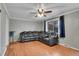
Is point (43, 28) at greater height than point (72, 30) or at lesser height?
greater

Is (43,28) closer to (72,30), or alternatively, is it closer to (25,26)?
(25,26)

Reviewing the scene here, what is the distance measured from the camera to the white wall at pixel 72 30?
367 cm

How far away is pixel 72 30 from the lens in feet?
12.8

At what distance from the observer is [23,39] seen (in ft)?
12.8

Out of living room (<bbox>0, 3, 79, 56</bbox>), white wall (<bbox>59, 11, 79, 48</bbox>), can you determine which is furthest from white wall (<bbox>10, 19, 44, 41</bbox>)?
white wall (<bbox>59, 11, 79, 48</bbox>)

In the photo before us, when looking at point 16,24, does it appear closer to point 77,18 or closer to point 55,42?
point 55,42

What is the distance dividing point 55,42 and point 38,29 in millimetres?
1156

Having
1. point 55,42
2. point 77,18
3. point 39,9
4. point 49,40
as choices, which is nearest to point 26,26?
point 39,9

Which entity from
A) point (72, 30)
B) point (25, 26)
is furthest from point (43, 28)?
point (72, 30)

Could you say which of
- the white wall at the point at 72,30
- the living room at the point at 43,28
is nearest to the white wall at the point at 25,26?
the living room at the point at 43,28

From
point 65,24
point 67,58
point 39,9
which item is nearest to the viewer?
point 67,58

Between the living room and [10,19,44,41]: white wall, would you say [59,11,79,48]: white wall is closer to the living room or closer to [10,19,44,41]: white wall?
the living room

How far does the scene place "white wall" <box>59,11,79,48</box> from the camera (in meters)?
3.67

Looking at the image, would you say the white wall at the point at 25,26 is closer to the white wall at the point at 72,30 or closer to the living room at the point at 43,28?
the living room at the point at 43,28
